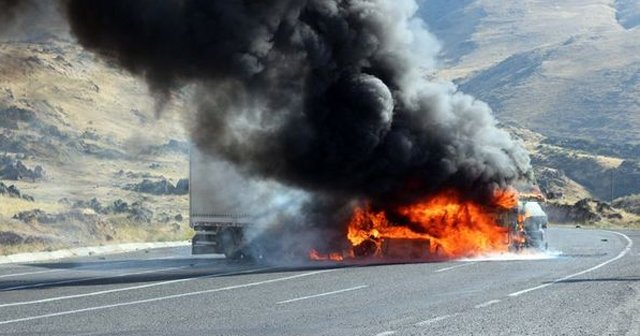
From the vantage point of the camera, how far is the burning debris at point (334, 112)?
25953 millimetres

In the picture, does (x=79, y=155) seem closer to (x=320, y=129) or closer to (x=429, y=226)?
(x=429, y=226)

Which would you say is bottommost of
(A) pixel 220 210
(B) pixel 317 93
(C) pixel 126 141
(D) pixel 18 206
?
(A) pixel 220 210

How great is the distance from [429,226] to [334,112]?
4.14 m

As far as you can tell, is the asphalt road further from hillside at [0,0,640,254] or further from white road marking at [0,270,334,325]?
hillside at [0,0,640,254]

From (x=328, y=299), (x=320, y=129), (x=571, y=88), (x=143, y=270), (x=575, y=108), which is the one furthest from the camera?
(x=571, y=88)

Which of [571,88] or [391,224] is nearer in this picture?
[391,224]

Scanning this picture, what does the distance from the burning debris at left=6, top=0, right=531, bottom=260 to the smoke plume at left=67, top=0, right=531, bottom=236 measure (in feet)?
0.11

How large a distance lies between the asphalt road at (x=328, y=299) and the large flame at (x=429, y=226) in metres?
1.19

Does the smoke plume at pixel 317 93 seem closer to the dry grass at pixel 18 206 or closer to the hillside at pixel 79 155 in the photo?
the hillside at pixel 79 155

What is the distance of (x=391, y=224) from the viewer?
29.3 m

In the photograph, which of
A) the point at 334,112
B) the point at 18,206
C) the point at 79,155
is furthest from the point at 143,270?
the point at 79,155

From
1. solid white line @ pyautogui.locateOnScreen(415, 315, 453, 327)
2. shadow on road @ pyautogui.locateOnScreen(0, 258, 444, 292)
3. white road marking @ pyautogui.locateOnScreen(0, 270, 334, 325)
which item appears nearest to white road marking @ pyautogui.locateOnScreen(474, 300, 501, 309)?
solid white line @ pyautogui.locateOnScreen(415, 315, 453, 327)

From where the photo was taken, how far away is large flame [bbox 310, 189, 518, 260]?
29156 millimetres

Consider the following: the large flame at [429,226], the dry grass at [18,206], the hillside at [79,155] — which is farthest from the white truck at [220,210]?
the dry grass at [18,206]
